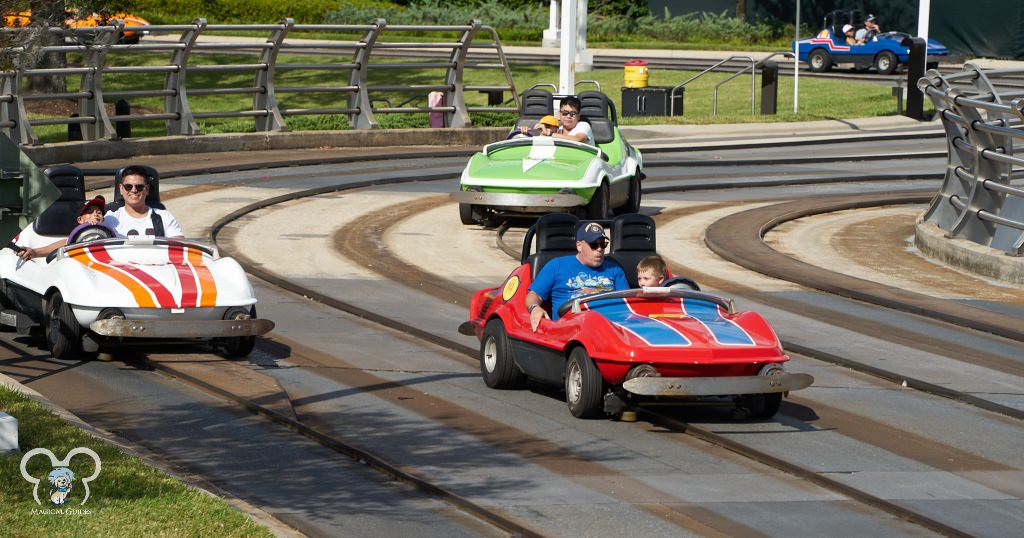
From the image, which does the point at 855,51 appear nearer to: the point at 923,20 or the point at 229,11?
the point at 923,20

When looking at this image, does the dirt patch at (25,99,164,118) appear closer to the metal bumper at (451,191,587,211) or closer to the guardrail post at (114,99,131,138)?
the guardrail post at (114,99,131,138)

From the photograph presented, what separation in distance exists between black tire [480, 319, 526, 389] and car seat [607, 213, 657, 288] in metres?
1.15

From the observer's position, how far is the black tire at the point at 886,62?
165ft

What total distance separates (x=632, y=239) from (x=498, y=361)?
5.08 ft

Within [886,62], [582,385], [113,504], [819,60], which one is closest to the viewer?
[113,504]

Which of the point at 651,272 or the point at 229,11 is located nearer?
the point at 651,272

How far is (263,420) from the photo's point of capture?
10305mm

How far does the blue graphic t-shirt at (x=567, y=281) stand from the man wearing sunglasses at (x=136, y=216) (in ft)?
12.0

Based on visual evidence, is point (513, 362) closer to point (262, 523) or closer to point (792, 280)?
point (262, 523)

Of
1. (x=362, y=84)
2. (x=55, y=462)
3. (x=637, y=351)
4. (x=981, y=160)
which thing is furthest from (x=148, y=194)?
(x=362, y=84)

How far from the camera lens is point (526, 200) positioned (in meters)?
19.3

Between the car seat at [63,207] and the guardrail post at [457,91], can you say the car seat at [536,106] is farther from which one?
the guardrail post at [457,91]

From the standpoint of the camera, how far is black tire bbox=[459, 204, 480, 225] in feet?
67.1

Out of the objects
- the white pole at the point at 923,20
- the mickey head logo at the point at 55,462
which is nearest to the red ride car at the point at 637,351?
the mickey head logo at the point at 55,462
